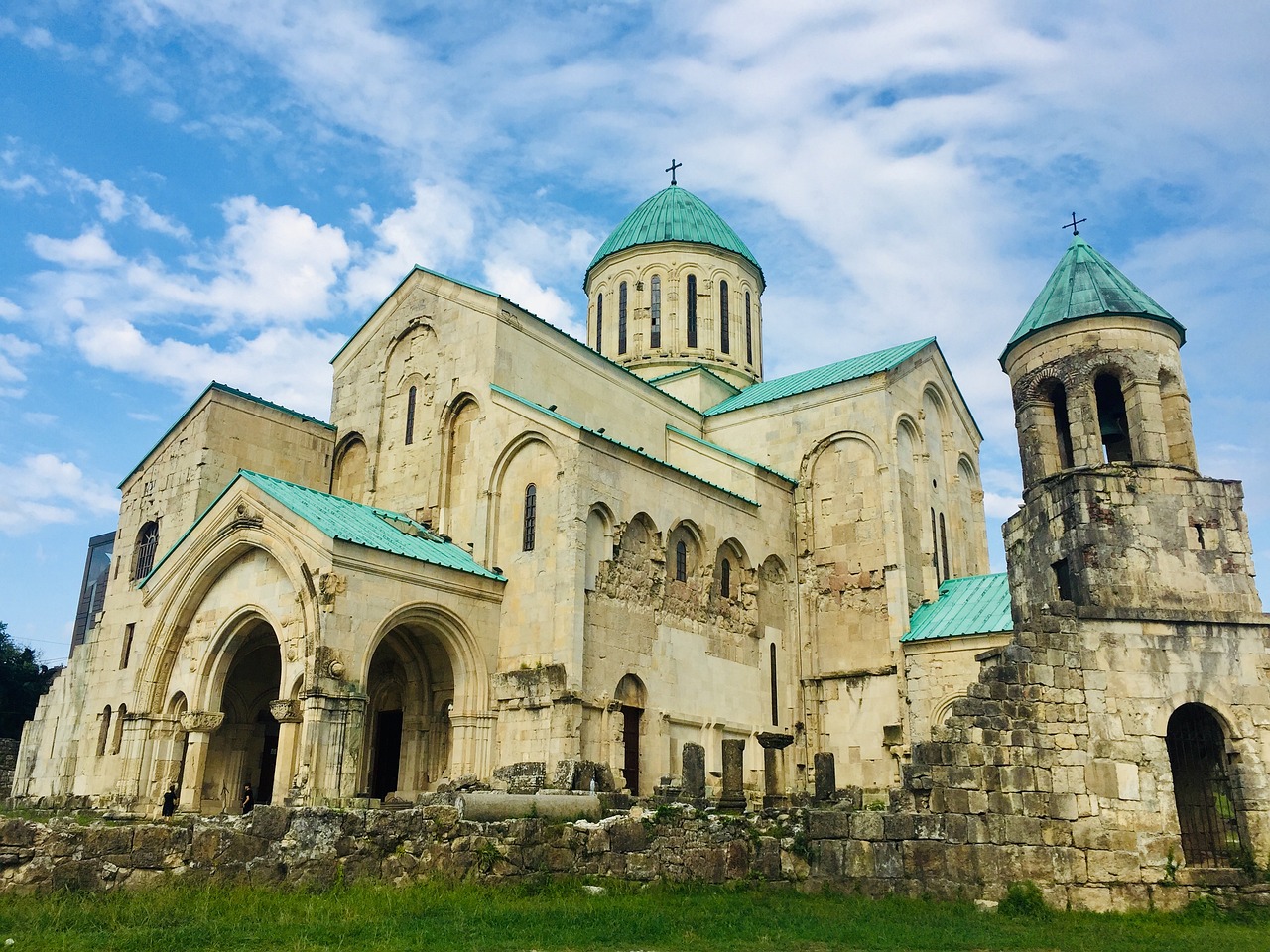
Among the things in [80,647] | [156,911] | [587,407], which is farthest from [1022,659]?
[80,647]

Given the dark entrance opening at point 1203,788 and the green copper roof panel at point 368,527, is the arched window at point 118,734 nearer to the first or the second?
the green copper roof panel at point 368,527

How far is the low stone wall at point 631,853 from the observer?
32.4 ft

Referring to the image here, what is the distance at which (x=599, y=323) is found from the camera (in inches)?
1215

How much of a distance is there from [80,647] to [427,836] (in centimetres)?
1650

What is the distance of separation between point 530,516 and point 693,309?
12252 mm

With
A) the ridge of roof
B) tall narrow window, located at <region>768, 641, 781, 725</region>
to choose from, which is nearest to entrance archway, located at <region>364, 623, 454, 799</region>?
the ridge of roof

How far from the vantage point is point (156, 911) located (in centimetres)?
864

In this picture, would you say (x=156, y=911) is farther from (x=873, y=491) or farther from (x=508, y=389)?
(x=873, y=491)

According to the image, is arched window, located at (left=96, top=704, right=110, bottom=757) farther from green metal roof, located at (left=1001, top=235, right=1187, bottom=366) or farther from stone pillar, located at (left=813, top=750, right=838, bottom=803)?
green metal roof, located at (left=1001, top=235, right=1187, bottom=366)

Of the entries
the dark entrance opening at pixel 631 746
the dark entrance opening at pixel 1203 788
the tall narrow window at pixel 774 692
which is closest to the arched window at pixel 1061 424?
the dark entrance opening at pixel 1203 788

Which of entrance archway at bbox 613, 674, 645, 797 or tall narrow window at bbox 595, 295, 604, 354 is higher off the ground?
tall narrow window at bbox 595, 295, 604, 354

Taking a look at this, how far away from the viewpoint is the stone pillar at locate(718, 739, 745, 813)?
15172mm

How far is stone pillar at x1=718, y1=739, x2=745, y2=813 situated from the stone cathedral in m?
1.35

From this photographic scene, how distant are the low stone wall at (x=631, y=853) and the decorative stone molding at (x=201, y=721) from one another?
734 centimetres
